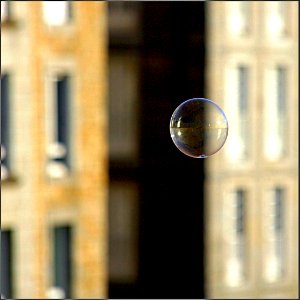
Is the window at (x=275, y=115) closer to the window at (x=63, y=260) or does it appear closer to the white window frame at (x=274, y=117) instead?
the white window frame at (x=274, y=117)

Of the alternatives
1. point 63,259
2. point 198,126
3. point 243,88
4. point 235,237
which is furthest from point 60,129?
point 198,126

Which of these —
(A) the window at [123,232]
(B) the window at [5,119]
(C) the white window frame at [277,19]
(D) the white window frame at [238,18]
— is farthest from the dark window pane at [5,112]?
(C) the white window frame at [277,19]

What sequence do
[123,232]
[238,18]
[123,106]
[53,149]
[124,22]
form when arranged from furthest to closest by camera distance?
[238,18] → [123,232] → [123,106] → [124,22] → [53,149]

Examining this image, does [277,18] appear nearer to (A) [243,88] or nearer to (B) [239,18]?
(B) [239,18]

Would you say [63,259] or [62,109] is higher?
[62,109]

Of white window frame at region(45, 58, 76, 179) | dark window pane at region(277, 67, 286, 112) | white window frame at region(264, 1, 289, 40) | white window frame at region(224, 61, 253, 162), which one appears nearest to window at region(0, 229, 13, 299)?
white window frame at region(45, 58, 76, 179)

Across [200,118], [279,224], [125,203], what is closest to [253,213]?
[279,224]
